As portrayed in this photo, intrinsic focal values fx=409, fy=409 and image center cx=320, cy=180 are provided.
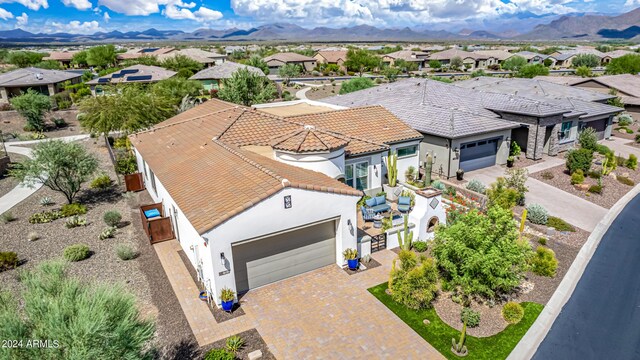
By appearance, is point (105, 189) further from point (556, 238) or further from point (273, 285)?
point (556, 238)

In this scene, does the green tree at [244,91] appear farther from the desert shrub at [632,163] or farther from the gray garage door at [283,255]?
the desert shrub at [632,163]

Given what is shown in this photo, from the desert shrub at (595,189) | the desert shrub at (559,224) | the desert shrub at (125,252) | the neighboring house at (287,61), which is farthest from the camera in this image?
the neighboring house at (287,61)

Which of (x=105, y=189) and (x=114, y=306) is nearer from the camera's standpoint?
(x=114, y=306)

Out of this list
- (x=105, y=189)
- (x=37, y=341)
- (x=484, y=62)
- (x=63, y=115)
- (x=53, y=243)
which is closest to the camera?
(x=37, y=341)

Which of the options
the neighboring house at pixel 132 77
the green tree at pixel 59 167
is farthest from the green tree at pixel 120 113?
the neighboring house at pixel 132 77

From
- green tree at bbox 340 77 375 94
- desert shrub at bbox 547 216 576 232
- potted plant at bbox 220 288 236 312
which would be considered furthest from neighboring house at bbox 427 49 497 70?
potted plant at bbox 220 288 236 312

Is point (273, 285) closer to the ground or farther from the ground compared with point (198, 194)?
closer to the ground

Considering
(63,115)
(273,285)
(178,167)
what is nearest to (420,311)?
(273,285)

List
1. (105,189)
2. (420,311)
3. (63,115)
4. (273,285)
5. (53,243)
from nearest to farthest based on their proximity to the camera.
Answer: (420,311) → (273,285) → (53,243) → (105,189) → (63,115)
